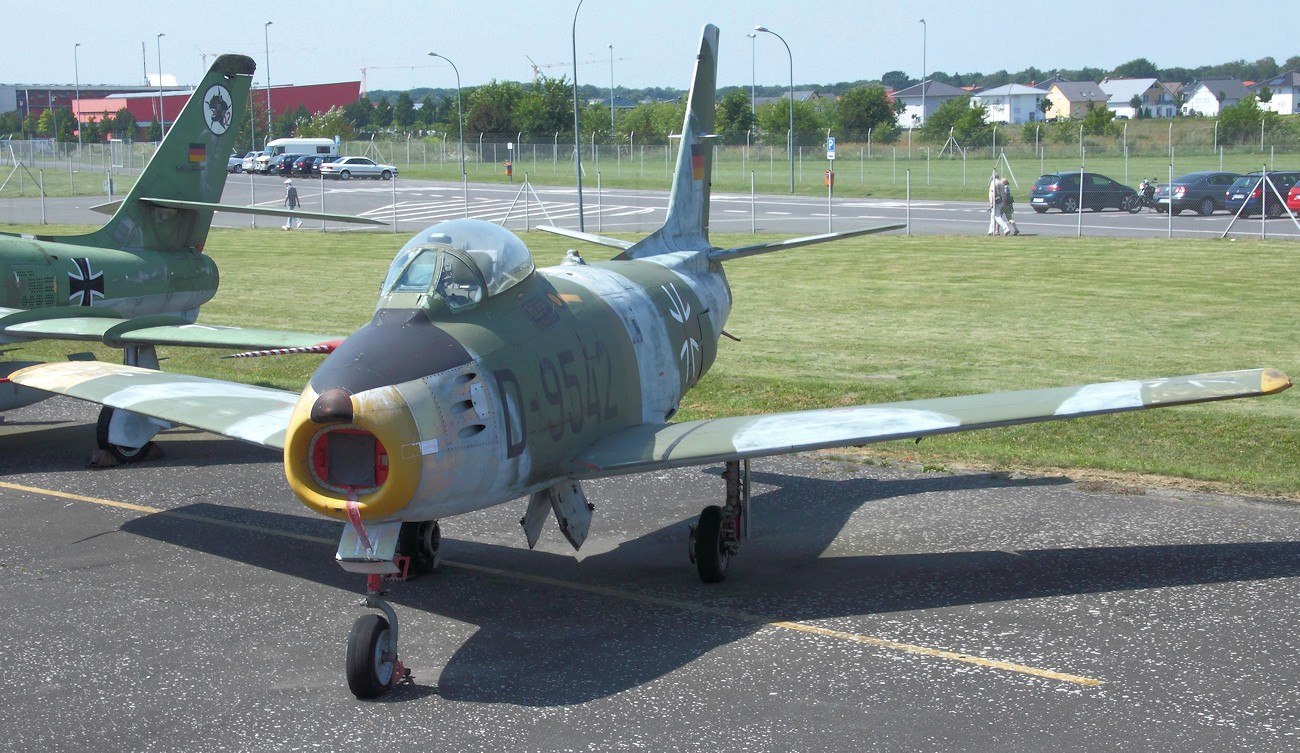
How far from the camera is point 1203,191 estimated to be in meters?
45.4

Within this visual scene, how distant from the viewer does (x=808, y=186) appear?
68.0 m

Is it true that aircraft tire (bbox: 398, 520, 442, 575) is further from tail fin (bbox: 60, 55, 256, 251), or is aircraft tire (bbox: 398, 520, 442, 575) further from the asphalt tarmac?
tail fin (bbox: 60, 55, 256, 251)

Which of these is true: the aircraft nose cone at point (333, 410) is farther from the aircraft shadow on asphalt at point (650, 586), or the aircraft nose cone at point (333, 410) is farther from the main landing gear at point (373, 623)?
the aircraft shadow on asphalt at point (650, 586)

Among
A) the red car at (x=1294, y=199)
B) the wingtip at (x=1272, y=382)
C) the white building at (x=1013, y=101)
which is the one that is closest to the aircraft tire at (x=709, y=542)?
the wingtip at (x=1272, y=382)

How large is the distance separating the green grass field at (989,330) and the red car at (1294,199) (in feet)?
29.1

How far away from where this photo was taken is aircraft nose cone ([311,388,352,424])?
7.42 metres

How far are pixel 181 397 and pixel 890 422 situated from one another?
19.4 feet

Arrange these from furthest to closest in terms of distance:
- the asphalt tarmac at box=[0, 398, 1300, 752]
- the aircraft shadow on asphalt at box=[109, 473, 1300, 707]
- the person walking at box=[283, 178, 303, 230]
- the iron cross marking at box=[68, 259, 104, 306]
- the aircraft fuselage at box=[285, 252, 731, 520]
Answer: the person walking at box=[283, 178, 303, 230]
the iron cross marking at box=[68, 259, 104, 306]
the aircraft shadow on asphalt at box=[109, 473, 1300, 707]
the aircraft fuselage at box=[285, 252, 731, 520]
the asphalt tarmac at box=[0, 398, 1300, 752]

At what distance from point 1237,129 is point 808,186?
1093 inches

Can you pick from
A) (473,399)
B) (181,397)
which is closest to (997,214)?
(181,397)

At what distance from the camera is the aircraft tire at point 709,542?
31.8 feet

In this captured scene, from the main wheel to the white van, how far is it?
271ft

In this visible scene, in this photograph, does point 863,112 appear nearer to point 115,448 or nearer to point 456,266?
point 115,448

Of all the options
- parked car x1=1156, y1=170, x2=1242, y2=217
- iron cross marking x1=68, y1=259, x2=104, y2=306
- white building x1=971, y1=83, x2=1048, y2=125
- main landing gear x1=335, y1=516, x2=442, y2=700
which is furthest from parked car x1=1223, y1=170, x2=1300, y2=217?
white building x1=971, y1=83, x2=1048, y2=125
